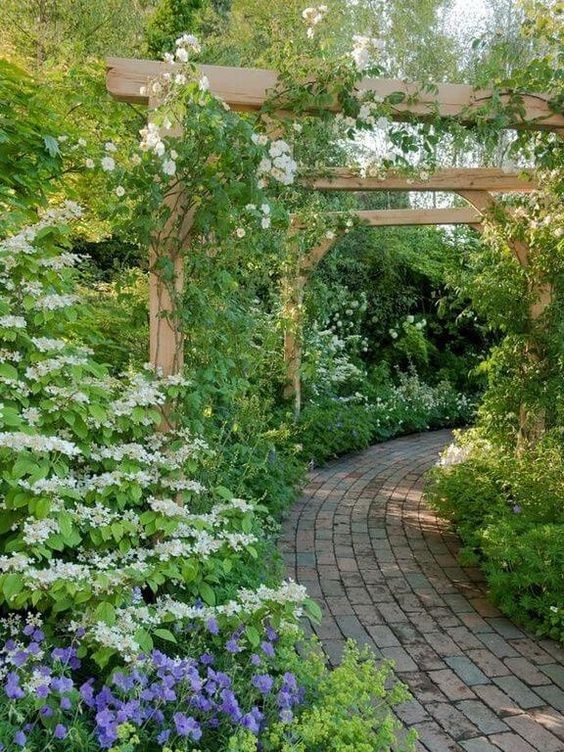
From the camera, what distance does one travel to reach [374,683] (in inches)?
85.5

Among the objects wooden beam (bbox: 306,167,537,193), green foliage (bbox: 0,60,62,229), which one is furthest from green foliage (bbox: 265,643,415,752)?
wooden beam (bbox: 306,167,537,193)

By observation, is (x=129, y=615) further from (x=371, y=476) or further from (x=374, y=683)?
(x=371, y=476)

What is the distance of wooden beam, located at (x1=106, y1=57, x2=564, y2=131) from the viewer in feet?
9.61

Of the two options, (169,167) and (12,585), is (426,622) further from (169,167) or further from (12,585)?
(169,167)

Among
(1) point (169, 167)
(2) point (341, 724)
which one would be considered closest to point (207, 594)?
(2) point (341, 724)

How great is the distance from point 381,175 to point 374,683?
2672 millimetres

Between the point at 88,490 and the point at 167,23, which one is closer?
the point at 88,490

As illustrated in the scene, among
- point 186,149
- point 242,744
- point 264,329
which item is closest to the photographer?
point 242,744

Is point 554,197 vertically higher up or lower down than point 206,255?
higher up

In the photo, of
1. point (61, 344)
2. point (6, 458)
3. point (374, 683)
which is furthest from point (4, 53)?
point (374, 683)

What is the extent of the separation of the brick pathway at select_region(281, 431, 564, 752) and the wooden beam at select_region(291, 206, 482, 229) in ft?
8.85

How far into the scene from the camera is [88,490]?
8.11 feet

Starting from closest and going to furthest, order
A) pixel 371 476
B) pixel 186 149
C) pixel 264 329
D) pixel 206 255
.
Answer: pixel 186 149 → pixel 206 255 → pixel 264 329 → pixel 371 476

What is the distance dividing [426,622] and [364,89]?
8.74 feet
